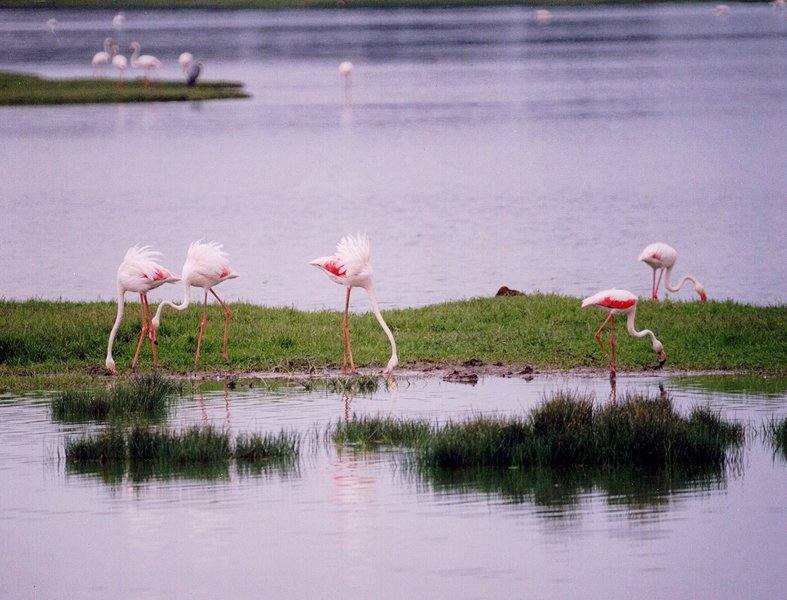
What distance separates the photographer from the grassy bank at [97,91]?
2483 inches

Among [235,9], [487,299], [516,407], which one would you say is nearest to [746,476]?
[516,407]

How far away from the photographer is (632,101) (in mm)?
63875

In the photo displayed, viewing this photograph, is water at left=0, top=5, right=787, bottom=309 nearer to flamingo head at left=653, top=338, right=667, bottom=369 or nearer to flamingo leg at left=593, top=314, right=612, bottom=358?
flamingo leg at left=593, top=314, right=612, bottom=358

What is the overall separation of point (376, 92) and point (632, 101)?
42.9 feet

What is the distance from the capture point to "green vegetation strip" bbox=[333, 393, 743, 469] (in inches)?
543

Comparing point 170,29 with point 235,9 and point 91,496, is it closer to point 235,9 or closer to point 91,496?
point 235,9

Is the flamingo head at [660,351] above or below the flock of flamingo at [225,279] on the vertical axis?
below

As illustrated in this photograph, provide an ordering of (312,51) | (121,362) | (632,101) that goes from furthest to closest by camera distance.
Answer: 1. (312,51)
2. (632,101)
3. (121,362)

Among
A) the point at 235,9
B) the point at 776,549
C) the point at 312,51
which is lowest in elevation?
the point at 776,549

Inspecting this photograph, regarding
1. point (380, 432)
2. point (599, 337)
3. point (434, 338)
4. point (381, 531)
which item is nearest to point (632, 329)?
point (599, 337)

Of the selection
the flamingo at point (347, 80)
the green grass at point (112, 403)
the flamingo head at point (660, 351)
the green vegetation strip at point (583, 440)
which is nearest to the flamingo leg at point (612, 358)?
the flamingo head at point (660, 351)

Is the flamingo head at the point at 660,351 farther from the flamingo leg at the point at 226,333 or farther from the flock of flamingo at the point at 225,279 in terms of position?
the flamingo leg at the point at 226,333

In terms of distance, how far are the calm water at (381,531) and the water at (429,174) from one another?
11327mm

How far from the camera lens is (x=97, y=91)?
2544 inches
